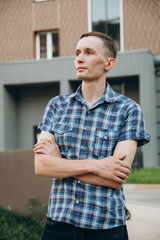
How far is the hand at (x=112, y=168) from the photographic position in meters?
2.28

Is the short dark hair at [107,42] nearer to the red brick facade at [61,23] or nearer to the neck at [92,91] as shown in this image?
the neck at [92,91]

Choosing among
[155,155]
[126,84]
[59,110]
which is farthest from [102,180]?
[126,84]

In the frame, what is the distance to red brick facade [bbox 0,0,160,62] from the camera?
18141 millimetres

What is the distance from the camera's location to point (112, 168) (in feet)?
7.61

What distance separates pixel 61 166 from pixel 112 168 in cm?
31

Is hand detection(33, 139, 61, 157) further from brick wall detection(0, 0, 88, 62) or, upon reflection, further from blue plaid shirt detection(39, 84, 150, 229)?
brick wall detection(0, 0, 88, 62)

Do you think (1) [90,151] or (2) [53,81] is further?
(2) [53,81]

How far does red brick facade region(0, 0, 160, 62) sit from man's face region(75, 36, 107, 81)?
16.2m

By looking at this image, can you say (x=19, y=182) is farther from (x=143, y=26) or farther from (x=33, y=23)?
(x=33, y=23)

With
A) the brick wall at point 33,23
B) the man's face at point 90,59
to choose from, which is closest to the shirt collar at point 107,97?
the man's face at point 90,59

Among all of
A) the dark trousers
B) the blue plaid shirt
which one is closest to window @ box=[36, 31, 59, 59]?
the blue plaid shirt

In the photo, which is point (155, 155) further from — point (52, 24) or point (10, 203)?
point (10, 203)

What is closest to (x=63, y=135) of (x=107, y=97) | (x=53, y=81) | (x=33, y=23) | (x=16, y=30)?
(x=107, y=97)

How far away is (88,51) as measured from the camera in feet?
8.17
